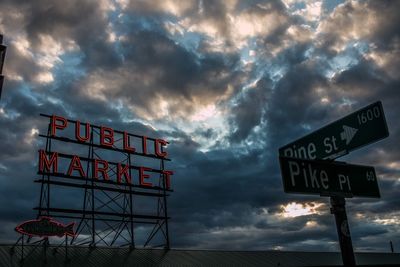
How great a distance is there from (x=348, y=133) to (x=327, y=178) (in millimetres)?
946

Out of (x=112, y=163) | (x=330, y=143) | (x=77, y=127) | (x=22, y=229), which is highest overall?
(x=77, y=127)

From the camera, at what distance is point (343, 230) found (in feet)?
25.6

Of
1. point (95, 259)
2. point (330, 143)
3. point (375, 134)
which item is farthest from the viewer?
point (95, 259)

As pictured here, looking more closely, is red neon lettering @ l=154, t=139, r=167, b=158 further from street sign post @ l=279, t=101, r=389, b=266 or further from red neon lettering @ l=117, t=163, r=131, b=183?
street sign post @ l=279, t=101, r=389, b=266

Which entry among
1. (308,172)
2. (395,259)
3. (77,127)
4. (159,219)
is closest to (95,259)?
(159,219)

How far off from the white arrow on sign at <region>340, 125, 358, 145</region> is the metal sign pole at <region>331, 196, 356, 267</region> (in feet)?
3.70

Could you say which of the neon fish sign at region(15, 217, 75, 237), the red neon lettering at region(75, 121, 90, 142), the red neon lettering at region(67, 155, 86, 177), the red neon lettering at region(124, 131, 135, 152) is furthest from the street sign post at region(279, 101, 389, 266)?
the red neon lettering at region(124, 131, 135, 152)

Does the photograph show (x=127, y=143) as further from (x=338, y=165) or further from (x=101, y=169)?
(x=338, y=165)

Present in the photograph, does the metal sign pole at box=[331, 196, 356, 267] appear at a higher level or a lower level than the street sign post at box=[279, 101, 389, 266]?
lower

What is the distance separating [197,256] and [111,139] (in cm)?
1295

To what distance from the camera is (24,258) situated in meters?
29.1

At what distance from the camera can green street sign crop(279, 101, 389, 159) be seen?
7.71m

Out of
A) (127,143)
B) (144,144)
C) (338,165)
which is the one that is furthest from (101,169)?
(338,165)

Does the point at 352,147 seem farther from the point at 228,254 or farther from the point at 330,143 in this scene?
the point at 228,254
